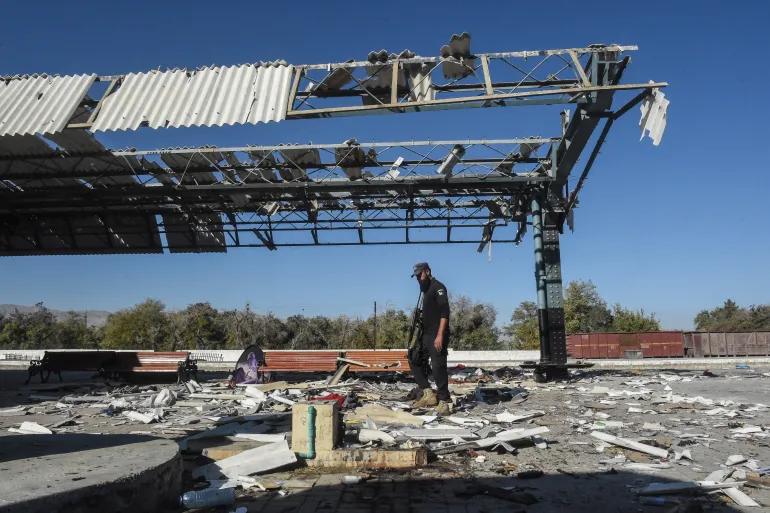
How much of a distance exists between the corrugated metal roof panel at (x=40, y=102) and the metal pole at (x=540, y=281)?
10.7 metres

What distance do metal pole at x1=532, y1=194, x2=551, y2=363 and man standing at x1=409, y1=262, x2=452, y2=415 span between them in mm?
6008

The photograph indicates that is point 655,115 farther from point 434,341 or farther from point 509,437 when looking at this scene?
point 509,437

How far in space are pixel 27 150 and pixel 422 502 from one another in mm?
13044

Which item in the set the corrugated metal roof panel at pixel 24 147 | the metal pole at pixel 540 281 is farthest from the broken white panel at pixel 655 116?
the corrugated metal roof panel at pixel 24 147

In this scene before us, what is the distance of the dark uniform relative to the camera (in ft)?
25.1

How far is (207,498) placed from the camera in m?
3.73

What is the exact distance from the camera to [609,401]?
9211 millimetres

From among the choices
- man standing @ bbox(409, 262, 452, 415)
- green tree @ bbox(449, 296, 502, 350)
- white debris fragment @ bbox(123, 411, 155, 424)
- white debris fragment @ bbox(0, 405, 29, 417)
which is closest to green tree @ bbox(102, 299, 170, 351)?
green tree @ bbox(449, 296, 502, 350)

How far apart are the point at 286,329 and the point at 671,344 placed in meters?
29.7

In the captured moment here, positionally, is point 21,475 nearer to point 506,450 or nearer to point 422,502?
point 422,502

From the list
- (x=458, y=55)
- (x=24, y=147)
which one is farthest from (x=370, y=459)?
(x=24, y=147)

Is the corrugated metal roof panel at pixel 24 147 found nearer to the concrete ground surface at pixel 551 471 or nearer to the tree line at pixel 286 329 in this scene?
the concrete ground surface at pixel 551 471

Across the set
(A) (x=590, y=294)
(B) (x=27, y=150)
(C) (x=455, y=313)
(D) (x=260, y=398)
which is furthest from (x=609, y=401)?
(A) (x=590, y=294)

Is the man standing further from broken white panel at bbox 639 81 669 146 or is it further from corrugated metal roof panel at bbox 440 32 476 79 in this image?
broken white panel at bbox 639 81 669 146
